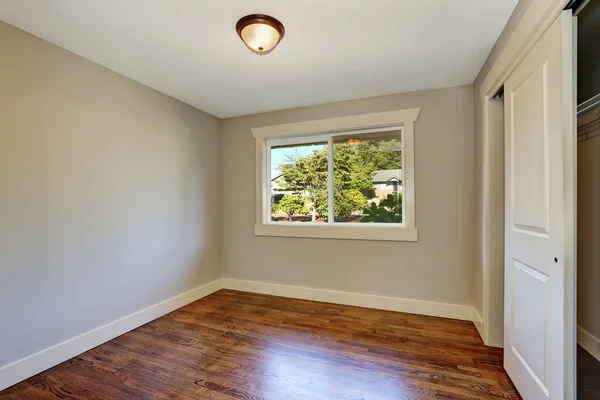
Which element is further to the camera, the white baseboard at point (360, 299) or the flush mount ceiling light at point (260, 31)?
the white baseboard at point (360, 299)

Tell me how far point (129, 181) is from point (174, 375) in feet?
5.59

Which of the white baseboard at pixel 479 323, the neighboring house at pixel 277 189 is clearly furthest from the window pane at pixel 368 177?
the white baseboard at pixel 479 323

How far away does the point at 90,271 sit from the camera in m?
2.28

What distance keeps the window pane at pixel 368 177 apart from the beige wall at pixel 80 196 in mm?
1826

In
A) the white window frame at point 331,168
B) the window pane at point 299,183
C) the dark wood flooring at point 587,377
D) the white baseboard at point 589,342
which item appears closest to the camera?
the dark wood flooring at point 587,377

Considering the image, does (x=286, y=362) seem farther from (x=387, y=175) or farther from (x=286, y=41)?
(x=286, y=41)

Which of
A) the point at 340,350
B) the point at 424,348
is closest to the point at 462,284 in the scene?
the point at 424,348

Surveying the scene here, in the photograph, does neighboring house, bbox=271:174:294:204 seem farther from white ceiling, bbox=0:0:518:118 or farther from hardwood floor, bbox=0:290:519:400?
hardwood floor, bbox=0:290:519:400

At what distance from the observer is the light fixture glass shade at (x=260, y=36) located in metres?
1.79

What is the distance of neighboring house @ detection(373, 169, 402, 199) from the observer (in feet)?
10.1

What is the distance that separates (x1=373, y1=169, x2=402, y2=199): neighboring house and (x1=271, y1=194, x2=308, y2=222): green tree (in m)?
0.93

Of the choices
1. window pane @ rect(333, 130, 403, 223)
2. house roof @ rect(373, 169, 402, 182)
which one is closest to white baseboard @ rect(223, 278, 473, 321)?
window pane @ rect(333, 130, 403, 223)

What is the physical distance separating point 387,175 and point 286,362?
2.11 meters

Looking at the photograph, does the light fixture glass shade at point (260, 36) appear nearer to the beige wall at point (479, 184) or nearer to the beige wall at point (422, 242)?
the beige wall at point (422, 242)
